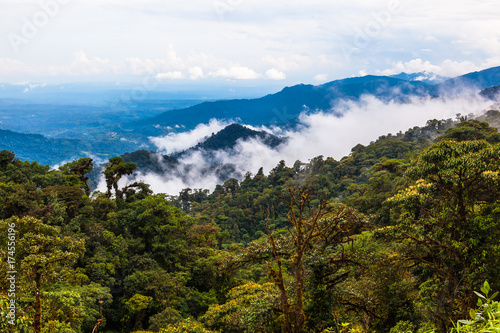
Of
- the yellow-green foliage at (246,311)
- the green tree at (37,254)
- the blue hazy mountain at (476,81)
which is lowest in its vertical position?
the yellow-green foliage at (246,311)

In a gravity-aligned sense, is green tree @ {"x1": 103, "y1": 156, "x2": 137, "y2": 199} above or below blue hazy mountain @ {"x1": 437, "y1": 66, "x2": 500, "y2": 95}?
below

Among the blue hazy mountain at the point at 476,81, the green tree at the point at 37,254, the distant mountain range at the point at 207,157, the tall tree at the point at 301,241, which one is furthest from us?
the blue hazy mountain at the point at 476,81

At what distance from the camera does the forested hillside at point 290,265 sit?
6512mm

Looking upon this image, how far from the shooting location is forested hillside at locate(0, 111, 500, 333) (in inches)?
256

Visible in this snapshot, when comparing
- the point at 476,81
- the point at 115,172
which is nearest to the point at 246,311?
the point at 115,172

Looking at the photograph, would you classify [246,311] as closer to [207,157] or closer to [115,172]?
[115,172]

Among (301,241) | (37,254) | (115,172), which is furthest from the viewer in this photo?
(115,172)

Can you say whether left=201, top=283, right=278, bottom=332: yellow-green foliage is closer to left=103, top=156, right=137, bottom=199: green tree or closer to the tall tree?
the tall tree

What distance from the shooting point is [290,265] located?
8.58 metres

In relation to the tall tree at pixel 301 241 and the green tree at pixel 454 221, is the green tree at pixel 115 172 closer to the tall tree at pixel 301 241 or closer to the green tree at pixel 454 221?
the tall tree at pixel 301 241

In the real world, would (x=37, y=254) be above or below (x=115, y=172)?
below

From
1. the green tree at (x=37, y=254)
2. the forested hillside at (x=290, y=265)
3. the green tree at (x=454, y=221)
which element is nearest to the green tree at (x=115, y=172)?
the forested hillside at (x=290, y=265)

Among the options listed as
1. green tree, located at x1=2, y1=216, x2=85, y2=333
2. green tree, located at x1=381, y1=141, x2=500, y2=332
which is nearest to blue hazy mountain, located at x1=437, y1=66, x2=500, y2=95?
green tree, located at x1=381, y1=141, x2=500, y2=332

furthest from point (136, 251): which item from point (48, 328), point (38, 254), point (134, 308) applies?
point (38, 254)
